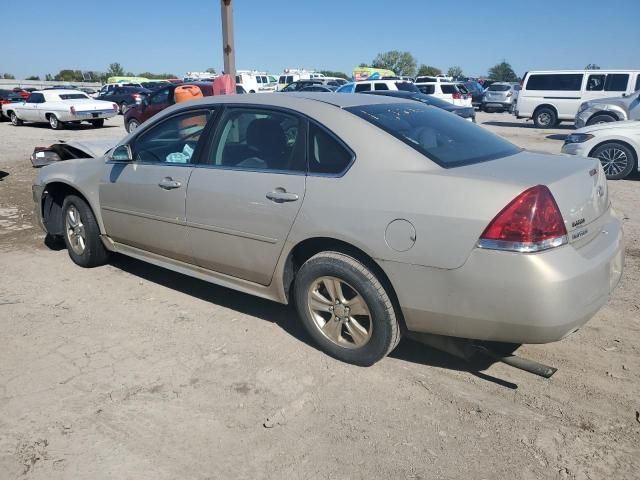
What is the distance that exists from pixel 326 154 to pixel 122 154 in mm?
1934

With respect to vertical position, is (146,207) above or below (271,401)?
above

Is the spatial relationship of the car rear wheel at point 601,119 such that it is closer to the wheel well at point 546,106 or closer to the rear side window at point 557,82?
the rear side window at point 557,82

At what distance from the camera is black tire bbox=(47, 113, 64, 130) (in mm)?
20547

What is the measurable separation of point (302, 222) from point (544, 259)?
135 centimetres

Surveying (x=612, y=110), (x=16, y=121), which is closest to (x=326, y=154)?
(x=612, y=110)

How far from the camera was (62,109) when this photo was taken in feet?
66.0

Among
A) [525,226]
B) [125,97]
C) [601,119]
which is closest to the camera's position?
[525,226]

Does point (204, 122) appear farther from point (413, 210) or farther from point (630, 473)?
point (630, 473)

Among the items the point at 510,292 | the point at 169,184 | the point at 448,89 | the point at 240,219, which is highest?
the point at 448,89

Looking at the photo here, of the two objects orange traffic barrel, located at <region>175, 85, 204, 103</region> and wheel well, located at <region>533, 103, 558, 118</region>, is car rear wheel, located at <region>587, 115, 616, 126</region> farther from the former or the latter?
orange traffic barrel, located at <region>175, 85, 204, 103</region>

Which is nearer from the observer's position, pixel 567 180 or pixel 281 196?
pixel 567 180

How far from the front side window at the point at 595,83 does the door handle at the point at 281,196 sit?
19.1m

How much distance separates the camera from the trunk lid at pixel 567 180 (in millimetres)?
2727

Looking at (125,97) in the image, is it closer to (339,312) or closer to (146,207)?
(146,207)
